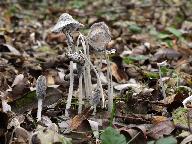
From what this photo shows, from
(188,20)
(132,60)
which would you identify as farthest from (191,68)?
(188,20)

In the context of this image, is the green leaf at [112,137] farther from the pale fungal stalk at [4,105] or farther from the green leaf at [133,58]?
the green leaf at [133,58]

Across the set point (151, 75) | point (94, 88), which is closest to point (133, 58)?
point (151, 75)

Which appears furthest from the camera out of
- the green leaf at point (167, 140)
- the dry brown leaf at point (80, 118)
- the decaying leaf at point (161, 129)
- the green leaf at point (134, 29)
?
the green leaf at point (134, 29)

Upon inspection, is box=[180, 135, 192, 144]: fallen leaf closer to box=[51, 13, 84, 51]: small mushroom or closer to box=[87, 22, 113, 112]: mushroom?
box=[87, 22, 113, 112]: mushroom

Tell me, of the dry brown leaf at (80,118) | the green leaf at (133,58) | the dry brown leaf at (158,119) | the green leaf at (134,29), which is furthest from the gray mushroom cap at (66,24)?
the green leaf at (134,29)

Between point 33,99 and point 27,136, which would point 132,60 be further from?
point 27,136

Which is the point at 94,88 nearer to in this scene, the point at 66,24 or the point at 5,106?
the point at 5,106

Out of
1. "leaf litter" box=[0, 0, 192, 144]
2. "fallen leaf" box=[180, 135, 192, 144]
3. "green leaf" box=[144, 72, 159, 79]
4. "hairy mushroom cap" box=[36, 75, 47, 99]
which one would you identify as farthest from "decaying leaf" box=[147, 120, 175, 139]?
"green leaf" box=[144, 72, 159, 79]
